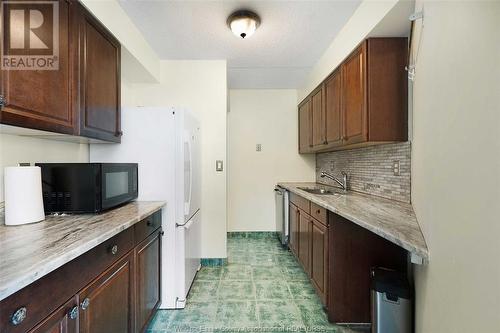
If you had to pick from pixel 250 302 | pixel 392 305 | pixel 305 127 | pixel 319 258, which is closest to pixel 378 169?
pixel 319 258

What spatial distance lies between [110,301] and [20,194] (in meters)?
0.69

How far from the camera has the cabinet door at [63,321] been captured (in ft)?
2.52

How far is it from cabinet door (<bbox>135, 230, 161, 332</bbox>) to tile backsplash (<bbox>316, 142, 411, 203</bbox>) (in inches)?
75.9

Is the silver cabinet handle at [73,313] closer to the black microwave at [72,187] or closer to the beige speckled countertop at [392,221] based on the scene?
the black microwave at [72,187]

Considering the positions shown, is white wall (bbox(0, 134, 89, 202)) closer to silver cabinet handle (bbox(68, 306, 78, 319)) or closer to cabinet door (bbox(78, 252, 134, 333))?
cabinet door (bbox(78, 252, 134, 333))

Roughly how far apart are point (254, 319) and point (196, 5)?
252 centimetres

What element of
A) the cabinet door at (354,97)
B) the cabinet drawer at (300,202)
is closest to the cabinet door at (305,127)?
the cabinet drawer at (300,202)

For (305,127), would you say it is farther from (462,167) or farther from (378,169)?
(462,167)

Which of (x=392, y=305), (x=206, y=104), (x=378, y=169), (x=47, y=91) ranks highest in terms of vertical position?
(x=206, y=104)

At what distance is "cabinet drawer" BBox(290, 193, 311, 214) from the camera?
2.35 metres

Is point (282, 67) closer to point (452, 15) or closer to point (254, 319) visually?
point (452, 15)

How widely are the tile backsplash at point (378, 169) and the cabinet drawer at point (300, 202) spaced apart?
0.62 metres

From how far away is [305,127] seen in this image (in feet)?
11.5

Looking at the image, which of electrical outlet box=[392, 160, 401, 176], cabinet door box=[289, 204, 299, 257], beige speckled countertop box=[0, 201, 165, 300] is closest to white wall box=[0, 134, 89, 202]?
beige speckled countertop box=[0, 201, 165, 300]
